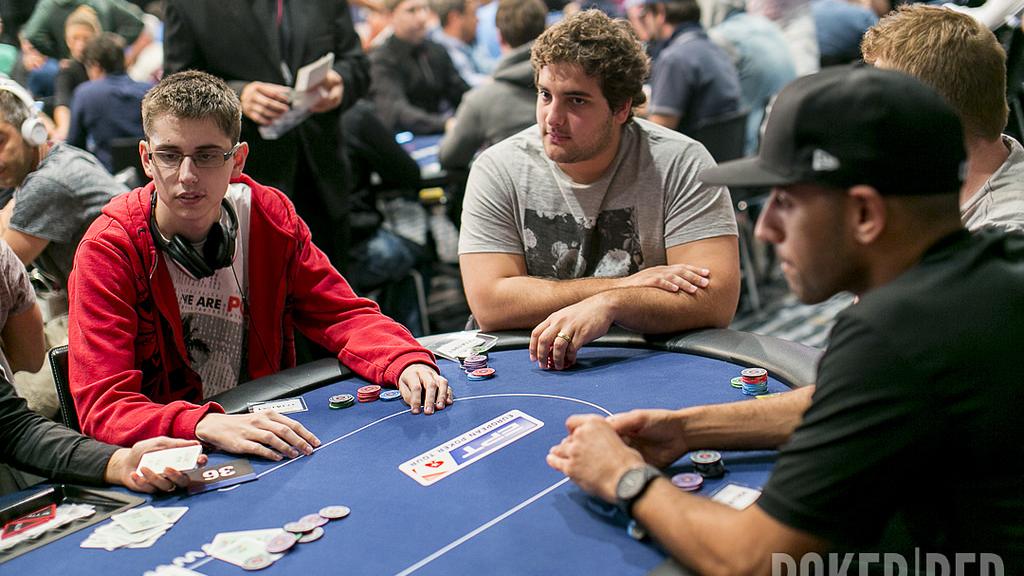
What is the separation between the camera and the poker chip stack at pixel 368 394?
2326mm

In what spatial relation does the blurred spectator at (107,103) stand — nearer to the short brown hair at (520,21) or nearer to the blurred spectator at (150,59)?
the blurred spectator at (150,59)

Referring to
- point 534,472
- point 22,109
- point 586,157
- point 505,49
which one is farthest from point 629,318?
point 505,49

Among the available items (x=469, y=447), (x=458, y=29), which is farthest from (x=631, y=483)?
(x=458, y=29)

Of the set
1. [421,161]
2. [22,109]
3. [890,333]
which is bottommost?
[421,161]

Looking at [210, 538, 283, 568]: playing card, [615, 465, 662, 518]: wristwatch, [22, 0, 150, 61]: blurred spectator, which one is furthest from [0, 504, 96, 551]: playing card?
[22, 0, 150, 61]: blurred spectator

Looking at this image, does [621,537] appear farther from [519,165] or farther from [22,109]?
[22,109]

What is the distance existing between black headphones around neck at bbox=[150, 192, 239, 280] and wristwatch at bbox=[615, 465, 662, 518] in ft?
4.31

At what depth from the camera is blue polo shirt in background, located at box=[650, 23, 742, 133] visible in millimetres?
5160

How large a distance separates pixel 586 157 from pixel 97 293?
1.30 metres

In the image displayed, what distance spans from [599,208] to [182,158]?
1109 millimetres

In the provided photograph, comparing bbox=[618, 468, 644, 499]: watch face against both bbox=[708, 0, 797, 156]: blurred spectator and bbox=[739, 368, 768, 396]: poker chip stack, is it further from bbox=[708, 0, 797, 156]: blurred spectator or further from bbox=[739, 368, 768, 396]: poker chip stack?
bbox=[708, 0, 797, 156]: blurred spectator

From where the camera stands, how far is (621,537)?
1.60 metres

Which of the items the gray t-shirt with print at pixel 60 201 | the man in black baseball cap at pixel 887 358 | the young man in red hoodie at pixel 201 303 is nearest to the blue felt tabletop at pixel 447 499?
the young man in red hoodie at pixel 201 303

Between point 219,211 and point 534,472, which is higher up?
point 219,211
